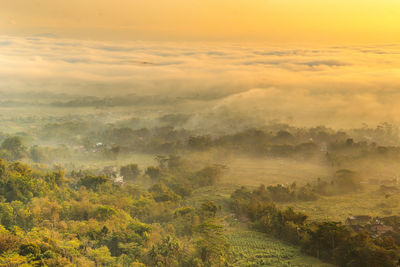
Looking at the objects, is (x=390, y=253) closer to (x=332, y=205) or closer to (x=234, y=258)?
(x=234, y=258)

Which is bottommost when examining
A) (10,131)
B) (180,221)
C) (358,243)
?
(10,131)

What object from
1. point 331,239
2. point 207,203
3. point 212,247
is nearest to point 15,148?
point 207,203

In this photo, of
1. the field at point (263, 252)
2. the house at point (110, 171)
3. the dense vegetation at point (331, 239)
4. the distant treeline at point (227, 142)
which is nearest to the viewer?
the dense vegetation at point (331, 239)

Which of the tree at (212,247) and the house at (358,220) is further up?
the tree at (212,247)

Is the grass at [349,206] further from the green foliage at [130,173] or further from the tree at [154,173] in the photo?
the green foliage at [130,173]

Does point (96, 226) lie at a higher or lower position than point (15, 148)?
higher

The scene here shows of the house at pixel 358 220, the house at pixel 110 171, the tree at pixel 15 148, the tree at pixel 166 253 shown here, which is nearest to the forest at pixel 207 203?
the tree at pixel 166 253

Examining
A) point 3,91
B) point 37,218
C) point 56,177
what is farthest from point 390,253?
point 3,91

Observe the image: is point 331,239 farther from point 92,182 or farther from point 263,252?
point 92,182
